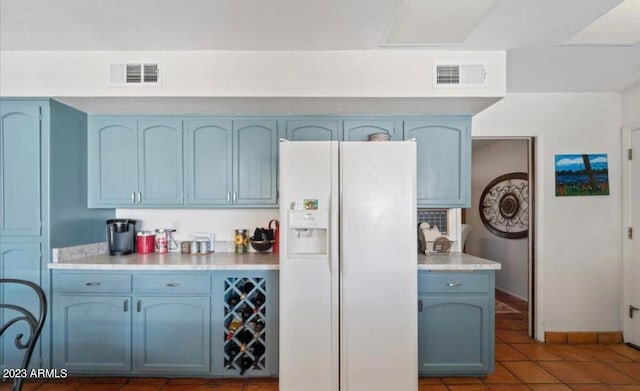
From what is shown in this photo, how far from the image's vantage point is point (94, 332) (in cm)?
243

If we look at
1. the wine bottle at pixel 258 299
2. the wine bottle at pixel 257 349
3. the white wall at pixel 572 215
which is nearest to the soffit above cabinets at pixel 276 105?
the white wall at pixel 572 215

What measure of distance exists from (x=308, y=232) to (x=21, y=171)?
218 centimetres

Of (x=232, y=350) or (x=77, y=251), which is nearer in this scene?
(x=232, y=350)

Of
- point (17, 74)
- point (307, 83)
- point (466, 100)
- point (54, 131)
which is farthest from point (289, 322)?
point (17, 74)

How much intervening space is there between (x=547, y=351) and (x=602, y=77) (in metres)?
2.45

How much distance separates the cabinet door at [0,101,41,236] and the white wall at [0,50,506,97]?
171 millimetres

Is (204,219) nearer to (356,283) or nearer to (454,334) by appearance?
(356,283)

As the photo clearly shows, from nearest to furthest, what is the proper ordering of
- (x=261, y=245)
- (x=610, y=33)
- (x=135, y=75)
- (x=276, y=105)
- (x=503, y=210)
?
1. (x=610, y=33)
2. (x=135, y=75)
3. (x=276, y=105)
4. (x=261, y=245)
5. (x=503, y=210)

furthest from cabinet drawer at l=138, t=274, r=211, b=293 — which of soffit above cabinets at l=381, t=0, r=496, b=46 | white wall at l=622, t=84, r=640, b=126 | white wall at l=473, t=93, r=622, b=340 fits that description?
white wall at l=622, t=84, r=640, b=126

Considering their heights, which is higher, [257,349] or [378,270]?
[378,270]

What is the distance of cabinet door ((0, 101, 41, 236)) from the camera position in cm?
246

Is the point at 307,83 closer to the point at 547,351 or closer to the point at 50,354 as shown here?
the point at 50,354

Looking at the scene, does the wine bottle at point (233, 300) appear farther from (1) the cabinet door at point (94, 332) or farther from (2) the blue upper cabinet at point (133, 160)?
(2) the blue upper cabinet at point (133, 160)

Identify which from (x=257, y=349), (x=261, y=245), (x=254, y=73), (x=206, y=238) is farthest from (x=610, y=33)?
(x=206, y=238)
